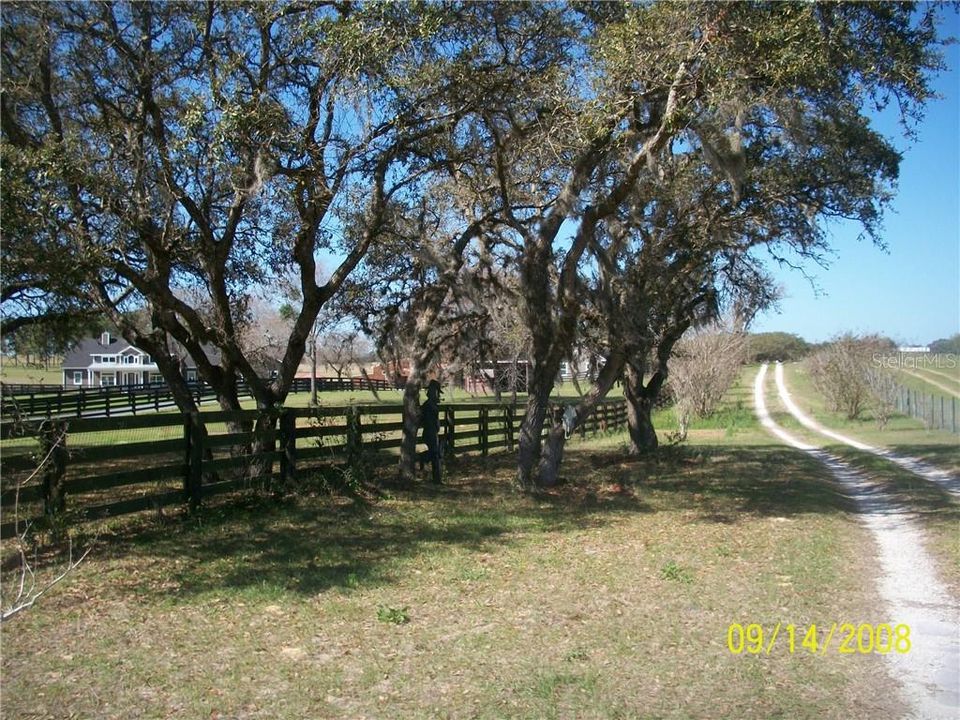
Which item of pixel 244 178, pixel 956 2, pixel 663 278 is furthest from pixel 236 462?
pixel 956 2

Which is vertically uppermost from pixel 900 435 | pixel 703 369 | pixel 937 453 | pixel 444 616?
pixel 703 369

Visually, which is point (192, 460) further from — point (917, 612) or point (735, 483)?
point (735, 483)

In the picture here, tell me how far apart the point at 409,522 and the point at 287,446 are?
231 centimetres

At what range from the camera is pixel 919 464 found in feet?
62.1

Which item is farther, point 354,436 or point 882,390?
point 882,390

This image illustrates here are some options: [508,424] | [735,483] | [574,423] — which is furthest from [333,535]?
[508,424]

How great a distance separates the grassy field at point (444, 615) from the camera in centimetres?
496

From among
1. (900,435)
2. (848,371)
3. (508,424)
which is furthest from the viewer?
(848,371)

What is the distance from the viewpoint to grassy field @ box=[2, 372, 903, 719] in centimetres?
496

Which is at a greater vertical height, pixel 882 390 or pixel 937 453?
pixel 882 390

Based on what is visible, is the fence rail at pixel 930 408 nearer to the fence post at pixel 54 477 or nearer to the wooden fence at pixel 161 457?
the wooden fence at pixel 161 457

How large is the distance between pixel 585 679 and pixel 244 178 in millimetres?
A: 7627

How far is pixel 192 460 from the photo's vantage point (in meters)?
9.82

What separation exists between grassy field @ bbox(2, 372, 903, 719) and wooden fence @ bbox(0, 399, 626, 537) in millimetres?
492
